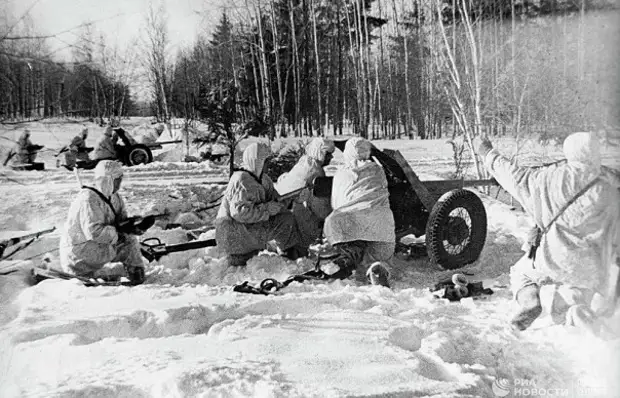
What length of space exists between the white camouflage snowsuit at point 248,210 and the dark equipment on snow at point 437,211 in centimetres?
40

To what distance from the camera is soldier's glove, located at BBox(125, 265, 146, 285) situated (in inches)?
115

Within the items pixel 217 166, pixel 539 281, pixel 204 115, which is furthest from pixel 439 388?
pixel 217 166

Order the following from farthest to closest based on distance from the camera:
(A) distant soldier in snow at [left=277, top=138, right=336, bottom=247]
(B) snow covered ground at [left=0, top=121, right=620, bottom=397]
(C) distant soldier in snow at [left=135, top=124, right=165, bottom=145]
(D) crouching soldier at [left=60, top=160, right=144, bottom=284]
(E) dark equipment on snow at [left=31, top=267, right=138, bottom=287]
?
(C) distant soldier in snow at [left=135, top=124, right=165, bottom=145] → (A) distant soldier in snow at [left=277, top=138, right=336, bottom=247] → (D) crouching soldier at [left=60, top=160, right=144, bottom=284] → (E) dark equipment on snow at [left=31, top=267, right=138, bottom=287] → (B) snow covered ground at [left=0, top=121, right=620, bottom=397]

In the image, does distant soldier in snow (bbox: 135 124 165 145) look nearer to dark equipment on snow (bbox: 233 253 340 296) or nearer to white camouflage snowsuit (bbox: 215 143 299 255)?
white camouflage snowsuit (bbox: 215 143 299 255)

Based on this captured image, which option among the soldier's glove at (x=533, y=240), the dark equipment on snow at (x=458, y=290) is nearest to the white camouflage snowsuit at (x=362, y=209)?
the dark equipment on snow at (x=458, y=290)

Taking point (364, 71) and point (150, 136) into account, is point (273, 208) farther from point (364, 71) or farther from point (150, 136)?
point (150, 136)

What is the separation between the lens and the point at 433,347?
1.85m

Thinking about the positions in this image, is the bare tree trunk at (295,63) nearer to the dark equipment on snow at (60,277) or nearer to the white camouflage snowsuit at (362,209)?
the white camouflage snowsuit at (362,209)

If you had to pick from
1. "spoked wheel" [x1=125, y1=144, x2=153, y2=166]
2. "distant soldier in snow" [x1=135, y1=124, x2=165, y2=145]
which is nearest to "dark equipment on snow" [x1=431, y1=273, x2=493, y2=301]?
"distant soldier in snow" [x1=135, y1=124, x2=165, y2=145]

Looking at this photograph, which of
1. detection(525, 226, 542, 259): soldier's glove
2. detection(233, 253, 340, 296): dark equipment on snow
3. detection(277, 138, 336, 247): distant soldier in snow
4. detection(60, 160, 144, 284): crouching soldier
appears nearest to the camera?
detection(525, 226, 542, 259): soldier's glove

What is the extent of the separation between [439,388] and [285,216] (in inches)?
73.1

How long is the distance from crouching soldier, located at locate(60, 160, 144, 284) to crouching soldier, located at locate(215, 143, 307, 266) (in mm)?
608

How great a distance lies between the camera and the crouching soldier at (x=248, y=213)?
3.12 metres

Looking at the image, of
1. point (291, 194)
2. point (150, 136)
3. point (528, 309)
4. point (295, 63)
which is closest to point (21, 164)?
point (295, 63)
